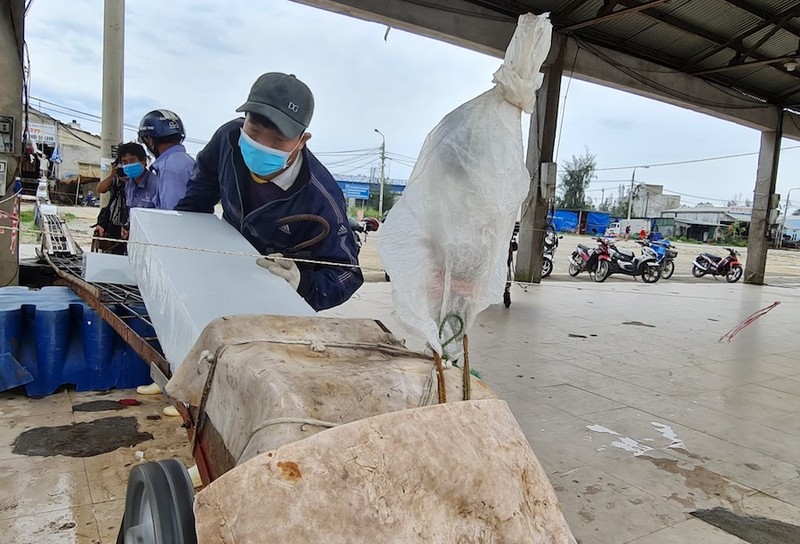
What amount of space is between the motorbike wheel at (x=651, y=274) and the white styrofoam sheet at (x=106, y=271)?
43.2 feet

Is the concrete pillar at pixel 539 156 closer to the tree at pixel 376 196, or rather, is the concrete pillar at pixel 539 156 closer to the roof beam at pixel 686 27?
the roof beam at pixel 686 27

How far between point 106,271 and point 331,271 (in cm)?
148

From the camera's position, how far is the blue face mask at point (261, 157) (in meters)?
3.00

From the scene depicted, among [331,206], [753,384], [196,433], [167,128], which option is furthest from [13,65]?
[753,384]

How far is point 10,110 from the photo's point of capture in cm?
524

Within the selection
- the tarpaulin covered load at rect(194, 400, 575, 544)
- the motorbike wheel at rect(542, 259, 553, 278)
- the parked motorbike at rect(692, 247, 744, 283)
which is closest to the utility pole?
the tarpaulin covered load at rect(194, 400, 575, 544)

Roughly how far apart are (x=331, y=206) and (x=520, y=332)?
139 inches

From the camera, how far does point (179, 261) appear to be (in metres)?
2.35

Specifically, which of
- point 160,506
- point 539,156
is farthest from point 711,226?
point 160,506

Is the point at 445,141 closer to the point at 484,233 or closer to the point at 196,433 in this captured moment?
the point at 484,233

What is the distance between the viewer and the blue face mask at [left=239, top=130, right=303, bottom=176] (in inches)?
118

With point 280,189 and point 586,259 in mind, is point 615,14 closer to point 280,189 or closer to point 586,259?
point 586,259

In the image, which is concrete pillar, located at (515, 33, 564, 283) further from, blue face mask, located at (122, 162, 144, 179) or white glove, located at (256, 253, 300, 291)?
white glove, located at (256, 253, 300, 291)

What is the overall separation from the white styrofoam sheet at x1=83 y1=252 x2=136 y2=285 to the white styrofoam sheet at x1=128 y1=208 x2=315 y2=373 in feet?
1.82
